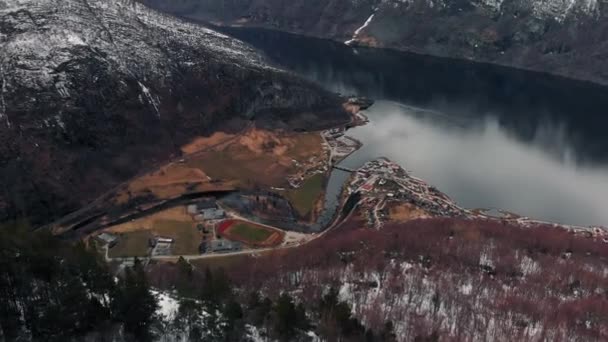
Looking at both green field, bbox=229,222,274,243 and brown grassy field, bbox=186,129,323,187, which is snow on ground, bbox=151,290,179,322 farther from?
brown grassy field, bbox=186,129,323,187

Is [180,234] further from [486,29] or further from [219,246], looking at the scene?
[486,29]

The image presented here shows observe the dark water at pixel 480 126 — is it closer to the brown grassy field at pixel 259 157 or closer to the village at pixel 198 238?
the brown grassy field at pixel 259 157

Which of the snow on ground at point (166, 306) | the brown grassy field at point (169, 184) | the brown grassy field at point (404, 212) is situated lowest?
the brown grassy field at point (169, 184)

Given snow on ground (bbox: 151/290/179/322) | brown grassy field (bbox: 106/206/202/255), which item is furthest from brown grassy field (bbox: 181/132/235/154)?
snow on ground (bbox: 151/290/179/322)

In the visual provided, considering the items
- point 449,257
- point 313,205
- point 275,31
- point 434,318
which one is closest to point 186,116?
point 313,205

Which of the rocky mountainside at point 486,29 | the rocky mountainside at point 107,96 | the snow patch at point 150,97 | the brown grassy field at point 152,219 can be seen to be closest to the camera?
the brown grassy field at point 152,219

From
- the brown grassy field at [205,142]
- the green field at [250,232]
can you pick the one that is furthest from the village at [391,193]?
the brown grassy field at [205,142]
